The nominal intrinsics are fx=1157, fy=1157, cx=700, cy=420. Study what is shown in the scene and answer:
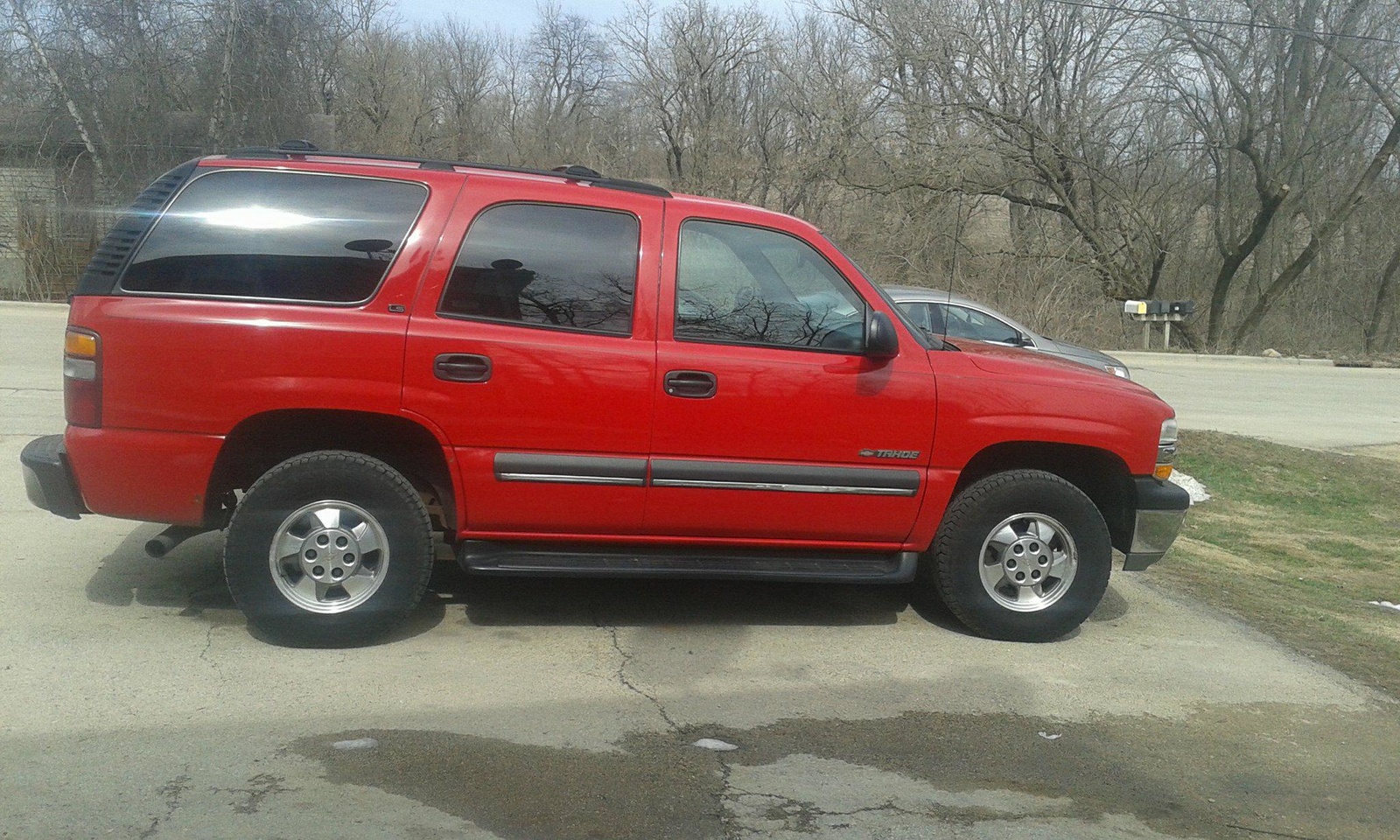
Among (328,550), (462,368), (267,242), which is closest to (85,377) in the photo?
(267,242)

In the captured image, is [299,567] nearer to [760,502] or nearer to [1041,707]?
[760,502]

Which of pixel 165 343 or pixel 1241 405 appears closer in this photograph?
pixel 165 343

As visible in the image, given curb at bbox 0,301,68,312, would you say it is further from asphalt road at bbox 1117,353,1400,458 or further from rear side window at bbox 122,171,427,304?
asphalt road at bbox 1117,353,1400,458

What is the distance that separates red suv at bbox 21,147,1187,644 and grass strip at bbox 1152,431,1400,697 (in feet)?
5.21

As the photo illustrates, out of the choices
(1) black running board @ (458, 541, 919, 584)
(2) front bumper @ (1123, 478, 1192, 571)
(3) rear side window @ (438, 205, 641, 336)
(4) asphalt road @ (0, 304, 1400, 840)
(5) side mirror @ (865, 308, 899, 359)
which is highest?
(3) rear side window @ (438, 205, 641, 336)

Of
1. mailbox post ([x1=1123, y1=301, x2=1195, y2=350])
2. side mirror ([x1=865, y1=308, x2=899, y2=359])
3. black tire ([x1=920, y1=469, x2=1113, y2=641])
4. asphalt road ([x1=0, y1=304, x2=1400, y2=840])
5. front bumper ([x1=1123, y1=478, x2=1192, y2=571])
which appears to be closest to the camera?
asphalt road ([x1=0, y1=304, x2=1400, y2=840])

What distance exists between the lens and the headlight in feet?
18.9

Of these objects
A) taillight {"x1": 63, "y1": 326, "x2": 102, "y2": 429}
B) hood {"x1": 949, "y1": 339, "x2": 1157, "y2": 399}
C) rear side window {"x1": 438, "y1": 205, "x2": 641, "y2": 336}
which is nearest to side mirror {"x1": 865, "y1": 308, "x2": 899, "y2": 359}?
hood {"x1": 949, "y1": 339, "x2": 1157, "y2": 399}

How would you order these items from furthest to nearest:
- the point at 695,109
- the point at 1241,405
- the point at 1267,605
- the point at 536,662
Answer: the point at 695,109 → the point at 1241,405 → the point at 1267,605 → the point at 536,662

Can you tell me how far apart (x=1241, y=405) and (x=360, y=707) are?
51.7 ft

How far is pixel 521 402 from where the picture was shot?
505cm

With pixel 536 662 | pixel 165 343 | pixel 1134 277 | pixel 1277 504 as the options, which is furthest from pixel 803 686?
pixel 1134 277

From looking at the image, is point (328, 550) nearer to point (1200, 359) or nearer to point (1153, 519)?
point (1153, 519)

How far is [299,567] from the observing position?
5.09 meters
